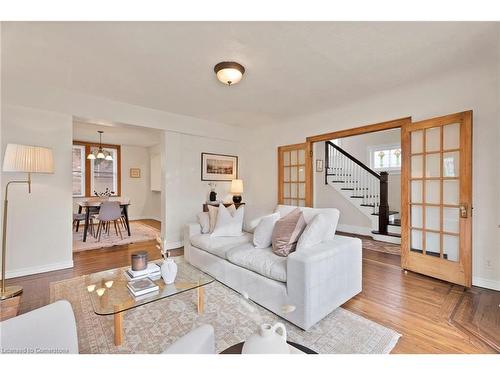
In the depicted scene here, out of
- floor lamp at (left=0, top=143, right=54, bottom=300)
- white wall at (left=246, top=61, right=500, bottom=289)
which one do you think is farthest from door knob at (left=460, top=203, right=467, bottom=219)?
floor lamp at (left=0, top=143, right=54, bottom=300)

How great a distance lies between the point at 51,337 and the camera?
105cm

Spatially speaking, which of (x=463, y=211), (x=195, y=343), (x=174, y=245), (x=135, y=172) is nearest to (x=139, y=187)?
(x=135, y=172)

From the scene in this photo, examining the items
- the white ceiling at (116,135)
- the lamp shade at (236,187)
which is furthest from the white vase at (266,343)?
the white ceiling at (116,135)

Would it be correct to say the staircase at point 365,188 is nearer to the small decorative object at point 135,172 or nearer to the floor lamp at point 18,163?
the floor lamp at point 18,163

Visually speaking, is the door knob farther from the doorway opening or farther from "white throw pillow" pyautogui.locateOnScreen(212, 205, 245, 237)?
the doorway opening

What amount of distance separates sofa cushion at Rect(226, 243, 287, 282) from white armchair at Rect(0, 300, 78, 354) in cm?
136

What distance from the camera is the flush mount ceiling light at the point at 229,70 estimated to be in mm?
2379

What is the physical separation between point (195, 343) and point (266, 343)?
279 millimetres

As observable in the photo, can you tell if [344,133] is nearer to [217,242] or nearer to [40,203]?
[217,242]

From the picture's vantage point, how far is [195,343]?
0.89 metres

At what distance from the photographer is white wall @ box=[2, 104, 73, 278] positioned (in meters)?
2.86

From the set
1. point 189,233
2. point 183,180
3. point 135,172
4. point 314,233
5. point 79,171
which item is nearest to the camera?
point 314,233

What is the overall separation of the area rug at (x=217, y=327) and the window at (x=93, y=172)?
503 cm
